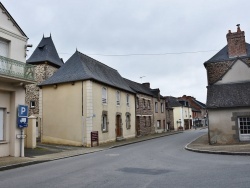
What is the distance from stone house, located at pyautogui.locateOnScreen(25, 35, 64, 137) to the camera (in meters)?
31.4

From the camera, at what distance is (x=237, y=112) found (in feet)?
59.6

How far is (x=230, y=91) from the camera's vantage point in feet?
64.2

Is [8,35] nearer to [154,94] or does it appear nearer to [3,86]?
[3,86]

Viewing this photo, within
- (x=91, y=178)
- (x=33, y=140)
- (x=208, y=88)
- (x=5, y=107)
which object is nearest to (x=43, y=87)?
(x=33, y=140)

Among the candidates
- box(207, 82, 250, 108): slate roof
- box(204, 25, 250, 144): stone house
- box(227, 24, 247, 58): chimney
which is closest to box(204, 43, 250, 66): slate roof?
box(204, 25, 250, 144): stone house

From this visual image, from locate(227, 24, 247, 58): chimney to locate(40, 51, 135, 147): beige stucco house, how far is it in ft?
34.7

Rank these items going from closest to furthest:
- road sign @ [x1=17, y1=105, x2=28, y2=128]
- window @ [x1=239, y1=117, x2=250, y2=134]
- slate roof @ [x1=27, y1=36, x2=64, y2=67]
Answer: road sign @ [x1=17, y1=105, x2=28, y2=128] → window @ [x1=239, y1=117, x2=250, y2=134] → slate roof @ [x1=27, y1=36, x2=64, y2=67]

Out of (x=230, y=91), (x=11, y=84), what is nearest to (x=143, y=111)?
(x=230, y=91)

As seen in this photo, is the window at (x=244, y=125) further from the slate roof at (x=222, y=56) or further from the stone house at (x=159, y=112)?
the stone house at (x=159, y=112)

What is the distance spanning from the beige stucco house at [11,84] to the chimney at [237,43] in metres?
15.0

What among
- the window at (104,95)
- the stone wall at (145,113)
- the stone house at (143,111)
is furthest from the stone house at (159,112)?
the window at (104,95)

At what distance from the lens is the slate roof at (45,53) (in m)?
33.3

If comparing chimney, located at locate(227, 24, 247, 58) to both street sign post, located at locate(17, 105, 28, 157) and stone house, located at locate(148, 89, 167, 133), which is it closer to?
street sign post, located at locate(17, 105, 28, 157)

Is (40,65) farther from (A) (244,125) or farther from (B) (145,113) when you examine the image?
(A) (244,125)
